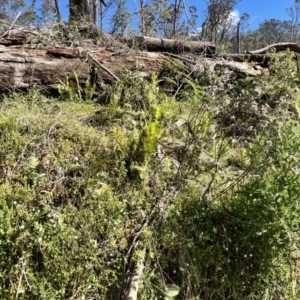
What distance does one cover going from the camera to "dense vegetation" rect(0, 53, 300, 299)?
2.37 metres

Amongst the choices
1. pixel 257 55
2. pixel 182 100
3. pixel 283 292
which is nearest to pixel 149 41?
Result: pixel 182 100

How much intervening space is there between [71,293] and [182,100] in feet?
11.3

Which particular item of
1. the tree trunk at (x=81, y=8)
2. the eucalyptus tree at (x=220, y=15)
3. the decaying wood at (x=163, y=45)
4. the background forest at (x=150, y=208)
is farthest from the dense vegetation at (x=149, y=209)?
the eucalyptus tree at (x=220, y=15)

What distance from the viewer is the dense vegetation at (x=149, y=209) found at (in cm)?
237

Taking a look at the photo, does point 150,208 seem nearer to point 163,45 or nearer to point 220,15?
point 163,45

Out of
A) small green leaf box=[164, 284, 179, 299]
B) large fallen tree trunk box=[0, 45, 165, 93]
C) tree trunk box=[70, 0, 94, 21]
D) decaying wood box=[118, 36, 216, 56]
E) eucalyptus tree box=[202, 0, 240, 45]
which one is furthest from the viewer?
eucalyptus tree box=[202, 0, 240, 45]

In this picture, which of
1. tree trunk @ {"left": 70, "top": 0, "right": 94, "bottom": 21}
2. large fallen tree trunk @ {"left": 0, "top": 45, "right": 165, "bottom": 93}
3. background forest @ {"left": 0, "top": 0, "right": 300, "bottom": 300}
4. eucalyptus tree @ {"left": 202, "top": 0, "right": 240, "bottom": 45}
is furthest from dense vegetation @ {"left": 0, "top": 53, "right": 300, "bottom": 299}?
eucalyptus tree @ {"left": 202, "top": 0, "right": 240, "bottom": 45}

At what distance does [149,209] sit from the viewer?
2846mm

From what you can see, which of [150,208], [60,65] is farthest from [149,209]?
[60,65]

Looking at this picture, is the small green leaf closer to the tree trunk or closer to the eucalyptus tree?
the tree trunk

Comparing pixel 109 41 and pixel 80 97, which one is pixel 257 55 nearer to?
pixel 109 41

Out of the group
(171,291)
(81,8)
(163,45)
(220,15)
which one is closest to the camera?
(171,291)

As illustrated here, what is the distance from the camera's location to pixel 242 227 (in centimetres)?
265

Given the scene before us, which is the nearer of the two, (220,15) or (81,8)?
(81,8)
